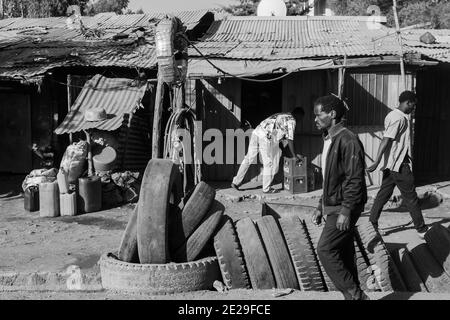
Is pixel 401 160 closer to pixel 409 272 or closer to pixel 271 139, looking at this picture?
pixel 409 272

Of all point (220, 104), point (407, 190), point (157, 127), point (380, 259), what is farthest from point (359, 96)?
point (380, 259)

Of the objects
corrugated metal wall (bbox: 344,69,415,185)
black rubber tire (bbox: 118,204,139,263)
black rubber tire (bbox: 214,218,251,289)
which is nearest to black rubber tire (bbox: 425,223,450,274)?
black rubber tire (bbox: 214,218,251,289)

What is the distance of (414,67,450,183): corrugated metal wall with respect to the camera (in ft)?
40.8

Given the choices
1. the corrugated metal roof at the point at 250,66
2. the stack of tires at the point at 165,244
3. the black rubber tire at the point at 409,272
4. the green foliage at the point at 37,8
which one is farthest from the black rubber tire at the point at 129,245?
the green foliage at the point at 37,8

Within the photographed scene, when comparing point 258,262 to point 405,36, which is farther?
point 405,36

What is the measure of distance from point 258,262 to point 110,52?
27.1 ft

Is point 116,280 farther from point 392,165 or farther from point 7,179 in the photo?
point 7,179

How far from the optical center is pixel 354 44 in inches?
468

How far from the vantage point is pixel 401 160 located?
6.90 metres

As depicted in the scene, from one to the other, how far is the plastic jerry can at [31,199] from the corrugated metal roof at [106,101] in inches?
51.2

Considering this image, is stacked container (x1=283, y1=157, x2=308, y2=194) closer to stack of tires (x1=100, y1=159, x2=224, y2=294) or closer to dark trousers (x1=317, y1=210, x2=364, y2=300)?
stack of tires (x1=100, y1=159, x2=224, y2=294)

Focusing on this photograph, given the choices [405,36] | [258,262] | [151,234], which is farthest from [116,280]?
[405,36]

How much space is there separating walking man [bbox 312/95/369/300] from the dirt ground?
622 mm

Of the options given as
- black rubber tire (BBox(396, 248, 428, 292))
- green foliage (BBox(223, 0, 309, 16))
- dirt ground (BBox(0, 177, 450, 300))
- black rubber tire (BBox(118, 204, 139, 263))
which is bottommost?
dirt ground (BBox(0, 177, 450, 300))
